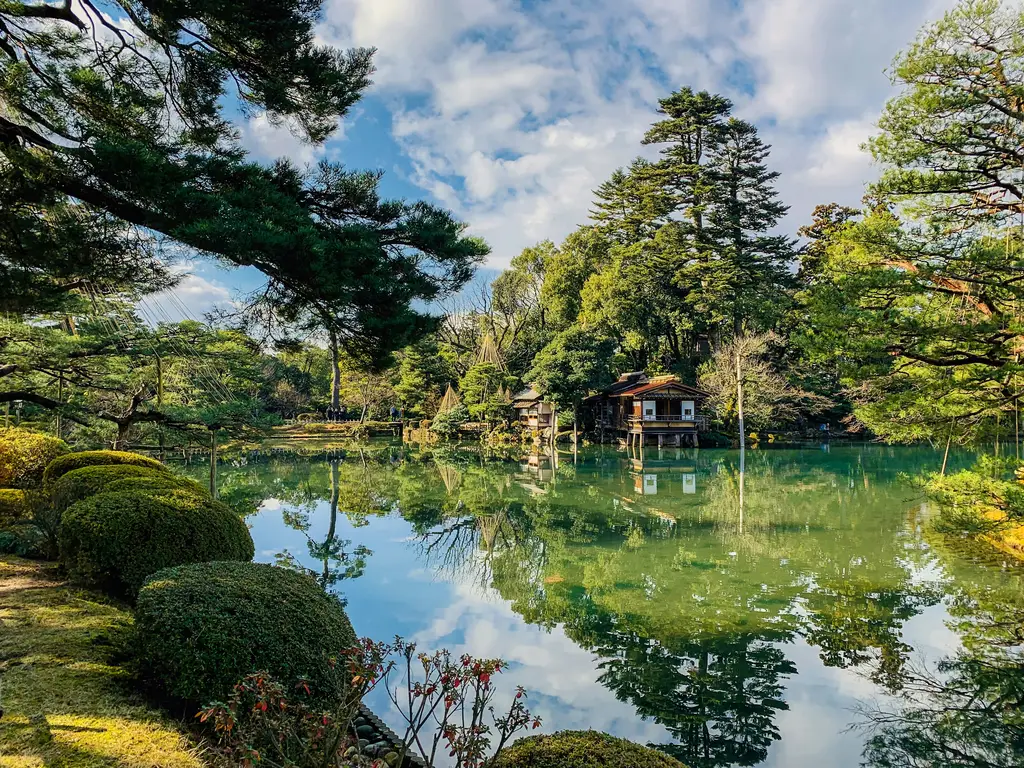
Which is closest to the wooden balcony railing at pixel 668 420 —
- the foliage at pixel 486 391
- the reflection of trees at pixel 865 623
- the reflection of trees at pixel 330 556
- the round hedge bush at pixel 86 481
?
the foliage at pixel 486 391

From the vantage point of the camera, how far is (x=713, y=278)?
25109 millimetres

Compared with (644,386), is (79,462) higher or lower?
lower

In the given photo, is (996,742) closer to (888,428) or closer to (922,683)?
(922,683)

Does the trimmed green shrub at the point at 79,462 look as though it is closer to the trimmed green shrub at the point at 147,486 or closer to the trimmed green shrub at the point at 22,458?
the trimmed green shrub at the point at 147,486

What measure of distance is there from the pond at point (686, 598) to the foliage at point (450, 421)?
12.5 metres

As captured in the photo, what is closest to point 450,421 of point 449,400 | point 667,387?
point 449,400

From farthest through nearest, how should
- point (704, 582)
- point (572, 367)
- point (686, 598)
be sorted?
1. point (572, 367)
2. point (704, 582)
3. point (686, 598)

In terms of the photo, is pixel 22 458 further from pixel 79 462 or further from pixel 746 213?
pixel 746 213

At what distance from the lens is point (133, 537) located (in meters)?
4.27

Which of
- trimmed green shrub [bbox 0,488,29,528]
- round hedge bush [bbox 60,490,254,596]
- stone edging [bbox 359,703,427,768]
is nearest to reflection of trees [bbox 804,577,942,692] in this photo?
stone edging [bbox 359,703,427,768]

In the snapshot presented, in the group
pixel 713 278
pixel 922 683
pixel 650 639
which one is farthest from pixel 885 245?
pixel 713 278

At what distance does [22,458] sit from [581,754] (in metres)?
8.73

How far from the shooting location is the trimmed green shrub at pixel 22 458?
740 centimetres

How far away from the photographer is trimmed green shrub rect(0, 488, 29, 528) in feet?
22.5
